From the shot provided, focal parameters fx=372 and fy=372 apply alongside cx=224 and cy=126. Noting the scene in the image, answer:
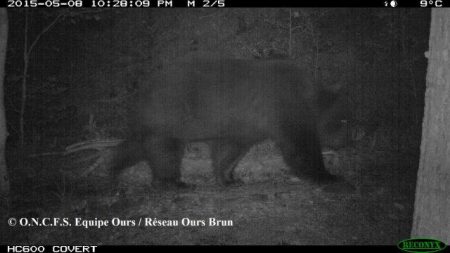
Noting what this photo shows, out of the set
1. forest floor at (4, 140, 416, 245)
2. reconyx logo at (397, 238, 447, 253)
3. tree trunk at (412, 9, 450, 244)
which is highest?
tree trunk at (412, 9, 450, 244)

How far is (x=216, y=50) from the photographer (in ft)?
21.2

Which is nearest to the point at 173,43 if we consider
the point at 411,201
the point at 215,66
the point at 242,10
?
the point at 242,10

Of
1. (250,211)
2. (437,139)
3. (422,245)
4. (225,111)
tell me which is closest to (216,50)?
(225,111)

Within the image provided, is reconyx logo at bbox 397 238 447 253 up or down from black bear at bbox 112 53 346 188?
down

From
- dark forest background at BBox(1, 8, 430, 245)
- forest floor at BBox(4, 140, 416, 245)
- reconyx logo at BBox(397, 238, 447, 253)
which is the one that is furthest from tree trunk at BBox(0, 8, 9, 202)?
reconyx logo at BBox(397, 238, 447, 253)

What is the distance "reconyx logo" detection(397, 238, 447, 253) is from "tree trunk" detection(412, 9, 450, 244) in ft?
0.15

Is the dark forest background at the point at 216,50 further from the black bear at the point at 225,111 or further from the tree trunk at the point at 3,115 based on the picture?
the tree trunk at the point at 3,115

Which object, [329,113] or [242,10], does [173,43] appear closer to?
[242,10]

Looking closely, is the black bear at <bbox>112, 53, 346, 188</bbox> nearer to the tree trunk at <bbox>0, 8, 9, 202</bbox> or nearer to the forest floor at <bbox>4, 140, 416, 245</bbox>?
the forest floor at <bbox>4, 140, 416, 245</bbox>

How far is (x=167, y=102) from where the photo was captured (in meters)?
4.79

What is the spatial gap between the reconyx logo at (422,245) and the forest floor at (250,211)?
62 cm

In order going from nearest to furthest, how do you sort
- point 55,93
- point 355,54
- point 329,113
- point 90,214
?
point 90,214, point 329,113, point 55,93, point 355,54

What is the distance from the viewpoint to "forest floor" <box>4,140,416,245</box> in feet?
12.1

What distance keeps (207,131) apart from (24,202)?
94.1 inches
